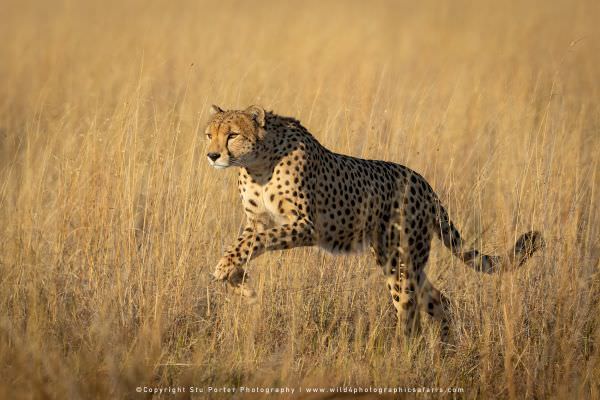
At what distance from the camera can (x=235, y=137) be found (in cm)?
468

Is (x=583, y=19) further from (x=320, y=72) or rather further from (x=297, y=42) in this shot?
(x=320, y=72)

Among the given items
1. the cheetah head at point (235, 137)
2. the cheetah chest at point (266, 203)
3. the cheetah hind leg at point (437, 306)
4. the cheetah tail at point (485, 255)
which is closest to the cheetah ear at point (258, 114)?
the cheetah head at point (235, 137)

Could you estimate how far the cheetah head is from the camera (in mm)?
4570

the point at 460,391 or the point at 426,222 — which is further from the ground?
the point at 426,222

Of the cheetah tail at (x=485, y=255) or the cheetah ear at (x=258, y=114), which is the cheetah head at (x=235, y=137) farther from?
the cheetah tail at (x=485, y=255)

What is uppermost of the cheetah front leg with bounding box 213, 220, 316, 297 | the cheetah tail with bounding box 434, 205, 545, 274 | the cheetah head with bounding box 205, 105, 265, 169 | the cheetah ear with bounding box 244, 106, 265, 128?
the cheetah ear with bounding box 244, 106, 265, 128

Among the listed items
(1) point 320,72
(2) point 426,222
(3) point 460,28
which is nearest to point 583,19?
(3) point 460,28

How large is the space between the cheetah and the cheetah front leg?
0.01m

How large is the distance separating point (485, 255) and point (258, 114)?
148 centimetres

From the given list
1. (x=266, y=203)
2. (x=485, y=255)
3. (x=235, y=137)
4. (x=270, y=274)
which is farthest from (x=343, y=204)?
(x=485, y=255)

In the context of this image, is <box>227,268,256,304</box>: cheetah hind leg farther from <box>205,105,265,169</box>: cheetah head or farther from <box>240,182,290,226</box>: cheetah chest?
<box>205,105,265,169</box>: cheetah head

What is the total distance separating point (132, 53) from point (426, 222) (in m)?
5.86

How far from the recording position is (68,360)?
3.77 m

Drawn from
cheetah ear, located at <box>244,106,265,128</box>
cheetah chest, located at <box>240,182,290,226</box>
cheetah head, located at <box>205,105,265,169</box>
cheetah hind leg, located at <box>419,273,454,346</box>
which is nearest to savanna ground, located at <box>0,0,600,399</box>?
cheetah hind leg, located at <box>419,273,454,346</box>
